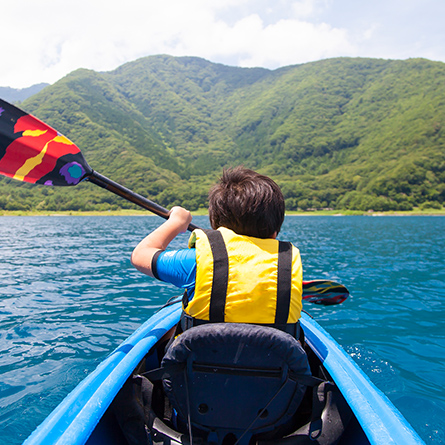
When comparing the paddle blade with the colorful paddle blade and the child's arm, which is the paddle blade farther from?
the colorful paddle blade

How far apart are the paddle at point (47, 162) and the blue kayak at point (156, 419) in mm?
675

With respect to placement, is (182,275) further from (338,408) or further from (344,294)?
(344,294)

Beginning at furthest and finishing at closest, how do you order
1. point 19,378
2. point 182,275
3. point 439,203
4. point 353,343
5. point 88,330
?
point 439,203
point 88,330
point 353,343
point 19,378
point 182,275

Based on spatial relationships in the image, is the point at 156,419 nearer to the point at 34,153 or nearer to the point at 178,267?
the point at 178,267

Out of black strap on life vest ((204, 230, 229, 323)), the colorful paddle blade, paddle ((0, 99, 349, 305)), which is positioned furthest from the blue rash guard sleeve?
the colorful paddle blade

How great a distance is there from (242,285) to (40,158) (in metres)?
3.06

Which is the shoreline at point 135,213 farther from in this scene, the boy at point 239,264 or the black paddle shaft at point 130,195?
the boy at point 239,264

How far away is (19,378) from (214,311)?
13.3 ft

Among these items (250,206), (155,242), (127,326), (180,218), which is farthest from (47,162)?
(127,326)

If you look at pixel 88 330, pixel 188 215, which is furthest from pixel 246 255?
pixel 88 330

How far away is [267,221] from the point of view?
208 cm

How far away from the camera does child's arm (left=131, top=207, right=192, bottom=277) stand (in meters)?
2.08

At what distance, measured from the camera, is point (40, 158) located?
380cm

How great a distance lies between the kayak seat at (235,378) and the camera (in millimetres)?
1761
